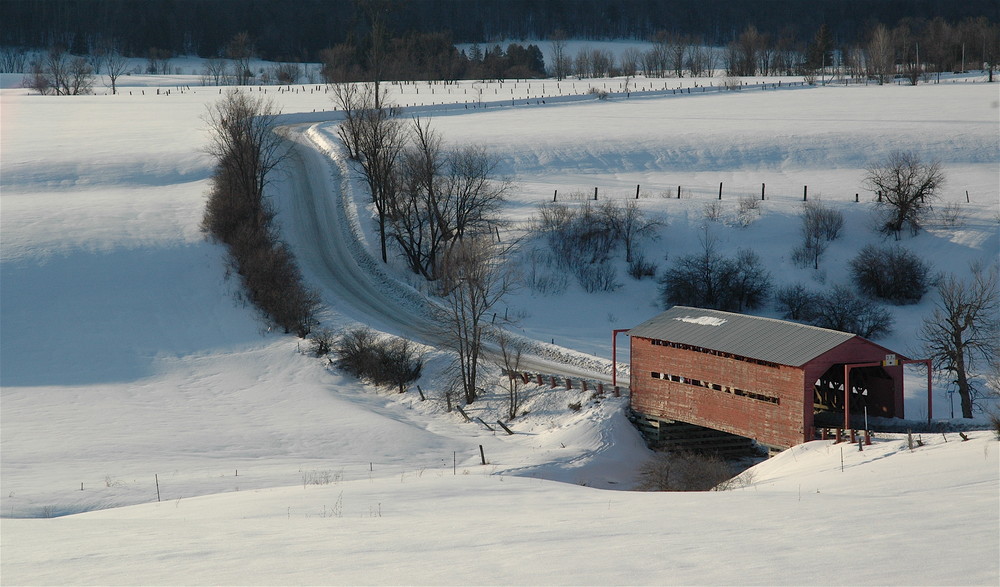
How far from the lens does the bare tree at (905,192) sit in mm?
46844

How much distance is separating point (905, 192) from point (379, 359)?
99.8 ft

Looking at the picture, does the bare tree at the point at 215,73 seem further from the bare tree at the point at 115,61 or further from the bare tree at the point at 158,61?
the bare tree at the point at 115,61

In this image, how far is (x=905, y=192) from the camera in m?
47.3

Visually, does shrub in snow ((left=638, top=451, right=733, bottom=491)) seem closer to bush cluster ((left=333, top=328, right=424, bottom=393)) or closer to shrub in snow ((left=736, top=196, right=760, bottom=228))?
bush cluster ((left=333, top=328, right=424, bottom=393))

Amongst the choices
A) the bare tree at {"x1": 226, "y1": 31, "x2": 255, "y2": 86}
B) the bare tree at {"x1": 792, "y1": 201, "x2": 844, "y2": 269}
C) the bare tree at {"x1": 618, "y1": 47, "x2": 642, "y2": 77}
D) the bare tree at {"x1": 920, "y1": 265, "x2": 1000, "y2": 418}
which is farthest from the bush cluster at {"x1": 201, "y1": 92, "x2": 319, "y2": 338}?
the bare tree at {"x1": 226, "y1": 31, "x2": 255, "y2": 86}

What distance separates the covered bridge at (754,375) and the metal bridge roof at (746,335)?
0.10ft

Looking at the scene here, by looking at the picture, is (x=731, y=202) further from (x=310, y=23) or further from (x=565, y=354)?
(x=310, y=23)

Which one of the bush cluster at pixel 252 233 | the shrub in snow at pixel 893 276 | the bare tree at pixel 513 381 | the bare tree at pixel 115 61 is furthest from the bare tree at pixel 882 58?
the bare tree at pixel 115 61

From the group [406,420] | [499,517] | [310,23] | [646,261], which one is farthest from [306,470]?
[310,23]

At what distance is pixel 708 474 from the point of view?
24.1 metres

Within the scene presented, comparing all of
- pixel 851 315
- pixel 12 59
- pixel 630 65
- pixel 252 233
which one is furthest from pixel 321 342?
pixel 12 59

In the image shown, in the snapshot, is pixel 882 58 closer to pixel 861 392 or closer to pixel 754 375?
pixel 861 392

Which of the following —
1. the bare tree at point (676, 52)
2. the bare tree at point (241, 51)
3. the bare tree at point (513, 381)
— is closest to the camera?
the bare tree at point (513, 381)

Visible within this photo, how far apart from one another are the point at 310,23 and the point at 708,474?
163294mm
